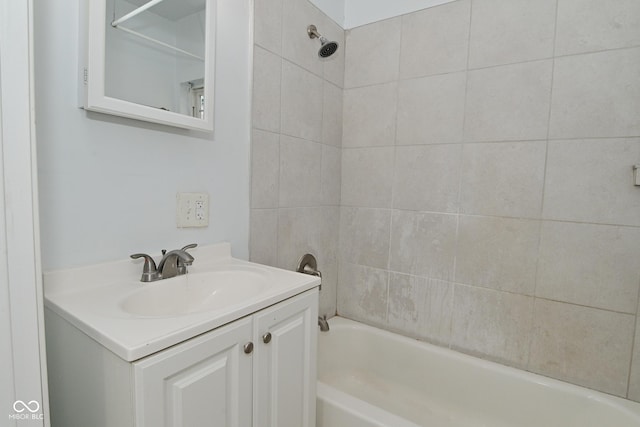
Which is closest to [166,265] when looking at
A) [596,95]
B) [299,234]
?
[299,234]

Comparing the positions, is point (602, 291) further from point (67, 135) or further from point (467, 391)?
point (67, 135)

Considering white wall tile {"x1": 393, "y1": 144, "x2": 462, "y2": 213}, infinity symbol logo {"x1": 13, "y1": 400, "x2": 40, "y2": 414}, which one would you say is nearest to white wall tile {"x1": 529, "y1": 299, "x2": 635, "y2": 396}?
white wall tile {"x1": 393, "y1": 144, "x2": 462, "y2": 213}

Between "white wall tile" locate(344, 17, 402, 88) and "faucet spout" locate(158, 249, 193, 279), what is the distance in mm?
1366

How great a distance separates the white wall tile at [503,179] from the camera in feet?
4.53

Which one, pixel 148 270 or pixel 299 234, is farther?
pixel 299 234

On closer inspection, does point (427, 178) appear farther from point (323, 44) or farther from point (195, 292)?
point (195, 292)

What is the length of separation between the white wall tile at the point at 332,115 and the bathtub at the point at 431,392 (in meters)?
1.07

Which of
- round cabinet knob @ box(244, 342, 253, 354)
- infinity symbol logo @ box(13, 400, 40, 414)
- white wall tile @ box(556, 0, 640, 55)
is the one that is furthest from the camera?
white wall tile @ box(556, 0, 640, 55)

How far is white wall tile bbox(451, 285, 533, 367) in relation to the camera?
4.76 feet

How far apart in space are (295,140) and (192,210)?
64cm

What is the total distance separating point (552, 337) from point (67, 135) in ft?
6.25

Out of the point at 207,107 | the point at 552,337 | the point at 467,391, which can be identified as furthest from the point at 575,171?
the point at 207,107

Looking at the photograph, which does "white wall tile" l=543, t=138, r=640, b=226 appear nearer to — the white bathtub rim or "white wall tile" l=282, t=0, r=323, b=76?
the white bathtub rim

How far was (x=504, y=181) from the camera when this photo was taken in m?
1.44
